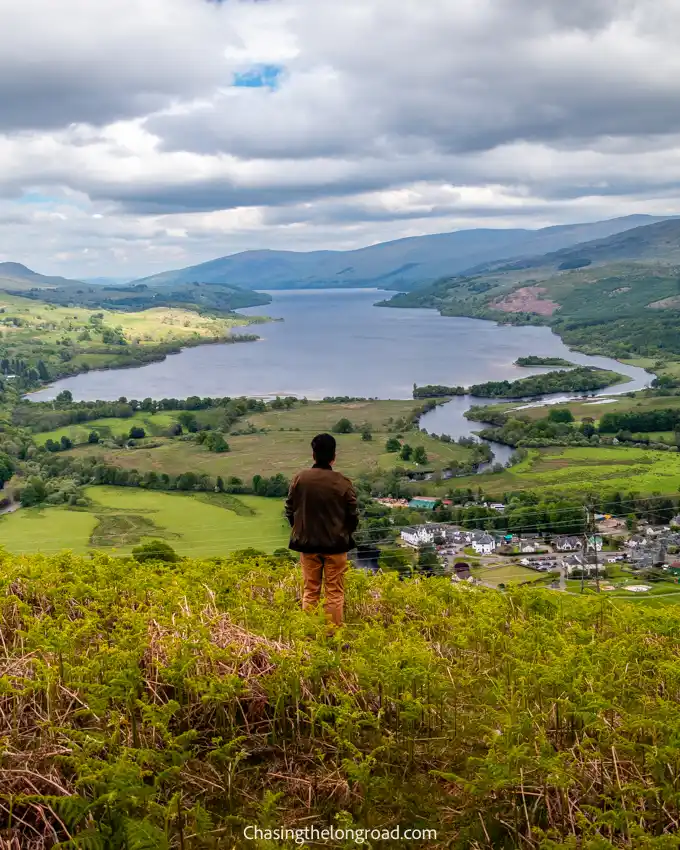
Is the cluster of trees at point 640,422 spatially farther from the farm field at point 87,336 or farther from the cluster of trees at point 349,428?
the farm field at point 87,336

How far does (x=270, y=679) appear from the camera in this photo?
190 inches

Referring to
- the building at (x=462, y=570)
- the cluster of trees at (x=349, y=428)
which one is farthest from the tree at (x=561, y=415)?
the building at (x=462, y=570)

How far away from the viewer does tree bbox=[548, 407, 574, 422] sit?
250 feet

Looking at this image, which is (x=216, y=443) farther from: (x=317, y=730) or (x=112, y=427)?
(x=317, y=730)

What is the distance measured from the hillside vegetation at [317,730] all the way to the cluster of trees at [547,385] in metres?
92.8

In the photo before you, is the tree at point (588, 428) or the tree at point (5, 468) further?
the tree at point (588, 428)

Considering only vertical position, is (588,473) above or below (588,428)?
below

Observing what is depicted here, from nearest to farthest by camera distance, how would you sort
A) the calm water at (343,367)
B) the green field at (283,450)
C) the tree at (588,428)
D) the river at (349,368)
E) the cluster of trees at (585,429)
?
the green field at (283,450), the cluster of trees at (585,429), the tree at (588,428), the river at (349,368), the calm water at (343,367)

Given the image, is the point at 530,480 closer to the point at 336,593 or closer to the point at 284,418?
the point at 284,418

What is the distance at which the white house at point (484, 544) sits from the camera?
31.6 metres

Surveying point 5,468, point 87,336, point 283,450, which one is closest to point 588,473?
point 283,450

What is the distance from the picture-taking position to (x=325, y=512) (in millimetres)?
6184

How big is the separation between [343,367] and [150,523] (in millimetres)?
87539

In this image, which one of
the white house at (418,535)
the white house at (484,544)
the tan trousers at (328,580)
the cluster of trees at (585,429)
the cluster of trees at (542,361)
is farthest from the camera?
the cluster of trees at (542,361)
